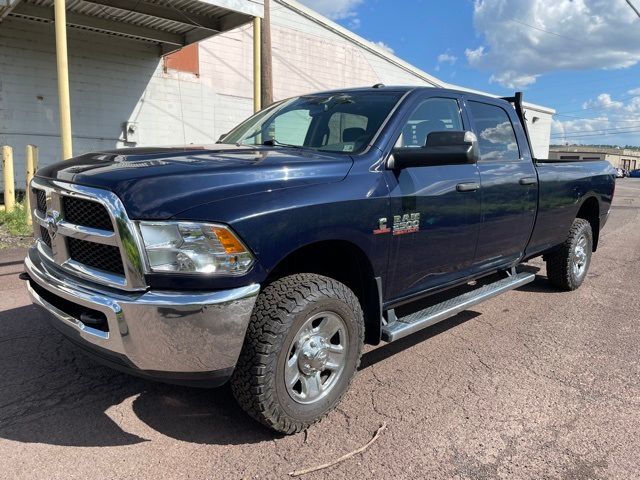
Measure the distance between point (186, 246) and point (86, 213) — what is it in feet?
2.06

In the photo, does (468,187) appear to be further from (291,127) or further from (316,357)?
(316,357)

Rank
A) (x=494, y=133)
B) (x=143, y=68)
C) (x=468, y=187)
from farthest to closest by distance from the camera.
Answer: (x=143, y=68) → (x=494, y=133) → (x=468, y=187)

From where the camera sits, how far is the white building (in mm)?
11102

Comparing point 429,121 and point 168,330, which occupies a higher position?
point 429,121

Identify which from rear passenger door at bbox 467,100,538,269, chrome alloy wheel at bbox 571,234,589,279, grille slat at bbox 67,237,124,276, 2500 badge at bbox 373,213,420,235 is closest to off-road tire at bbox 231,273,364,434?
2500 badge at bbox 373,213,420,235

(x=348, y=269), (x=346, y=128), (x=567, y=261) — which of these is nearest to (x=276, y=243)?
(x=348, y=269)

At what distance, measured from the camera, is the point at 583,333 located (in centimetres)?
460

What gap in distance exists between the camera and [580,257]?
19.8ft

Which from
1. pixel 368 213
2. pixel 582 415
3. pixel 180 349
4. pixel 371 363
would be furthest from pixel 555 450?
pixel 180 349

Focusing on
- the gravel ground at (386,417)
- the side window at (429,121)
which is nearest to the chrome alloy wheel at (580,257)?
the gravel ground at (386,417)

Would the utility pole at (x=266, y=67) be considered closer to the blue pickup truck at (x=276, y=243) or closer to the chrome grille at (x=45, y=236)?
the blue pickup truck at (x=276, y=243)

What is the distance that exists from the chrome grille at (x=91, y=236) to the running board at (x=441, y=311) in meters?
1.64

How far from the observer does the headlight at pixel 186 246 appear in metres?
2.32

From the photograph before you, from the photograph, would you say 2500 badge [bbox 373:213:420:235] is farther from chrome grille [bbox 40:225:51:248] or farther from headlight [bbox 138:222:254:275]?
chrome grille [bbox 40:225:51:248]
